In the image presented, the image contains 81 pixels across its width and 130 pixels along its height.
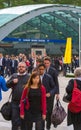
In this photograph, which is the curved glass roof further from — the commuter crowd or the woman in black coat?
the woman in black coat

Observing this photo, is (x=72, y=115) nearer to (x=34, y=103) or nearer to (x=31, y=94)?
(x=34, y=103)

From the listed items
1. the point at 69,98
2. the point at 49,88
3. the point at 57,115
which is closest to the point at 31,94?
the point at 69,98

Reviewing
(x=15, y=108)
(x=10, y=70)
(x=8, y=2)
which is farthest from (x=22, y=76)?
(x=8, y=2)

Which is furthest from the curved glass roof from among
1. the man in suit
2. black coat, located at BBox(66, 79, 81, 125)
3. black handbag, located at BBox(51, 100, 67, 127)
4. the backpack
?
the backpack

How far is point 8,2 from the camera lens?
215 ft

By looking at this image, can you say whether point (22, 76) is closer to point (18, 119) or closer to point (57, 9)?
point (18, 119)

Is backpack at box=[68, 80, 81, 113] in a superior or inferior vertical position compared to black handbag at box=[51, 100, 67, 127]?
superior

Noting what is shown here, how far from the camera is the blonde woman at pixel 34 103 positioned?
333 inches

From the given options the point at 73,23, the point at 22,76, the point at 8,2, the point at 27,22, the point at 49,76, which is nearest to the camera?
the point at 22,76

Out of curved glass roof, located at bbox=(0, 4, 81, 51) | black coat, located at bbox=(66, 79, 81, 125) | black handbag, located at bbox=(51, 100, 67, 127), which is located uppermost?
black coat, located at bbox=(66, 79, 81, 125)

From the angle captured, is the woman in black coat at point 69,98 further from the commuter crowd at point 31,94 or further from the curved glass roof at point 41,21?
the curved glass roof at point 41,21

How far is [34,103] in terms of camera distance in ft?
27.9

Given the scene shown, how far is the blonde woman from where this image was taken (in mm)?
8453

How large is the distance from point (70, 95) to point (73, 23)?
45583mm
